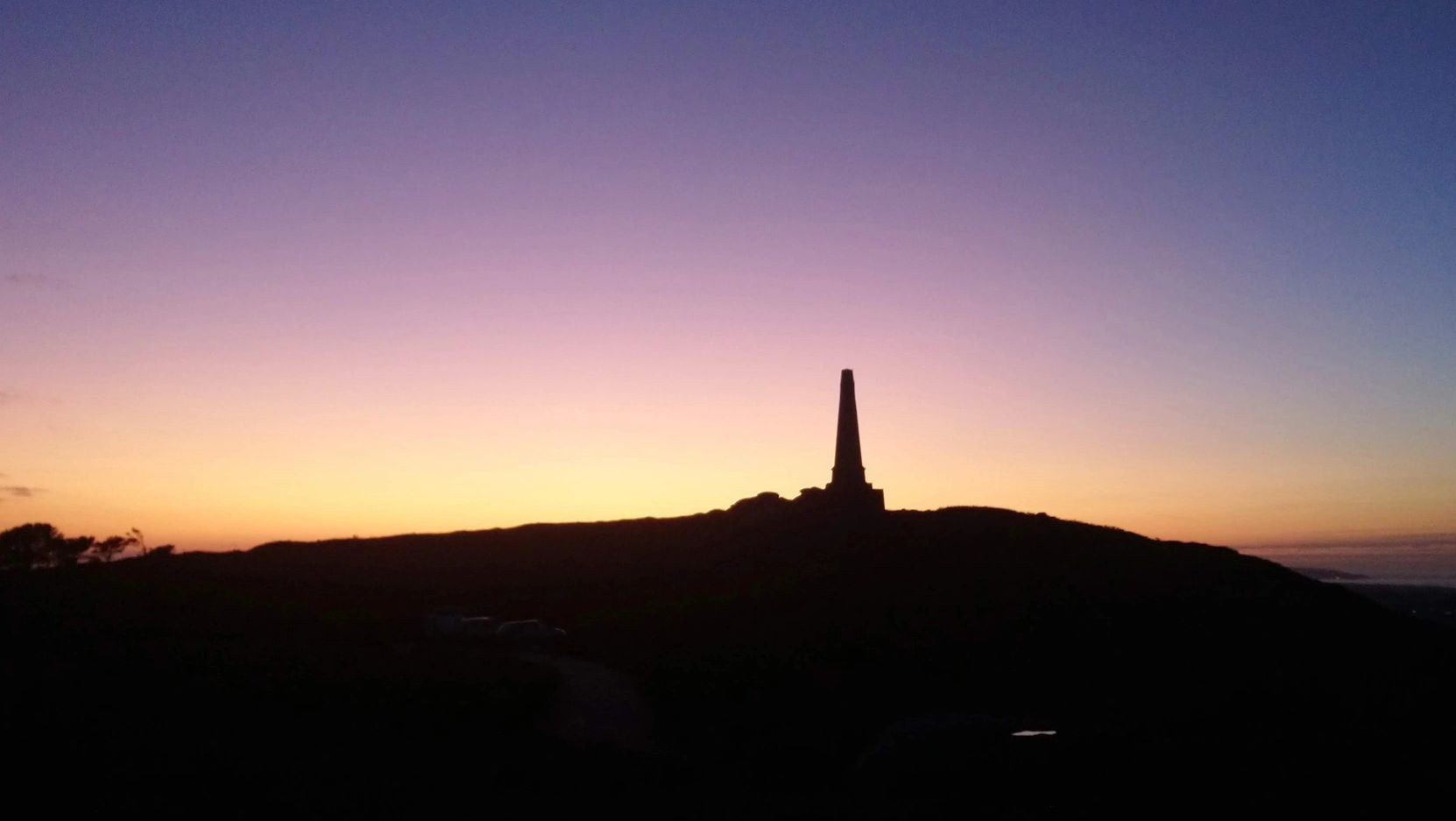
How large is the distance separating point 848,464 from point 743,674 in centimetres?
1465

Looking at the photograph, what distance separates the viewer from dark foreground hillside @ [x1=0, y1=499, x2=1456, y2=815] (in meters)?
16.2

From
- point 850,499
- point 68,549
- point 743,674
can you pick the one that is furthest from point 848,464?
point 68,549

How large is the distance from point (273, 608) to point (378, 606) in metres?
3.89

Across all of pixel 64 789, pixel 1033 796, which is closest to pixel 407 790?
pixel 64 789

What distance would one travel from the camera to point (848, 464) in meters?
42.0

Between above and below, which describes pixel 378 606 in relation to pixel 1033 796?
above

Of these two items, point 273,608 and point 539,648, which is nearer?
Answer: point 539,648

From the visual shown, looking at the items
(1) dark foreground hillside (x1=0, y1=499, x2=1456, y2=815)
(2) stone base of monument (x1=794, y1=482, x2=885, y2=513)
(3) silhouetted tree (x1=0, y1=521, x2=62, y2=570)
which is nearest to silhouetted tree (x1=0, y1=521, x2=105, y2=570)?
(3) silhouetted tree (x1=0, y1=521, x2=62, y2=570)

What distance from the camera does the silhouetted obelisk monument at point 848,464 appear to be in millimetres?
41812

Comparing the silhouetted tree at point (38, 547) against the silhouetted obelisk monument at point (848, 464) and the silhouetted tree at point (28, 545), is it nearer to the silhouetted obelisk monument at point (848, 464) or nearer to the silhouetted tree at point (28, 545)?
the silhouetted tree at point (28, 545)

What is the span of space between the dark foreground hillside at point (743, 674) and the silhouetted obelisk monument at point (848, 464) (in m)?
1.07

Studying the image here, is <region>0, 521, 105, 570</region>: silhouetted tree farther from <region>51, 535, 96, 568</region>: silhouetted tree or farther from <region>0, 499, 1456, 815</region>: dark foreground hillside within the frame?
<region>0, 499, 1456, 815</region>: dark foreground hillside

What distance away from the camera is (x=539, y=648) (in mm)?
34188

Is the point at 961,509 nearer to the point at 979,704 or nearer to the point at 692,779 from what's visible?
the point at 979,704
